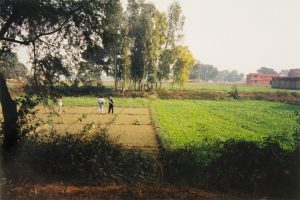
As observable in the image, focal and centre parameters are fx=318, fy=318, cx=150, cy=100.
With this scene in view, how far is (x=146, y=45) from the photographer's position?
62750 millimetres

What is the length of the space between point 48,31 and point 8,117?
405 centimetres

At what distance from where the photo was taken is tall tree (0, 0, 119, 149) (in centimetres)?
1217

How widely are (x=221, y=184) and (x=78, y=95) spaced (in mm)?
51148

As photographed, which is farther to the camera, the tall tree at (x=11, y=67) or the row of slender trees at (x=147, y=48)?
the row of slender trees at (x=147, y=48)

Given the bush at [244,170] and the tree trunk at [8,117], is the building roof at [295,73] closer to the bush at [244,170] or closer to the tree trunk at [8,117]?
the bush at [244,170]

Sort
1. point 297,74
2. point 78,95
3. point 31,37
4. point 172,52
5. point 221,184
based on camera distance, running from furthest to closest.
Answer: point 297,74
point 172,52
point 78,95
point 31,37
point 221,184

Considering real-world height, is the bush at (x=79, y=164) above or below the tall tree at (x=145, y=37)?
below

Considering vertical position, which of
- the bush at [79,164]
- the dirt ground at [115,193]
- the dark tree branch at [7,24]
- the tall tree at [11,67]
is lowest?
the dirt ground at [115,193]

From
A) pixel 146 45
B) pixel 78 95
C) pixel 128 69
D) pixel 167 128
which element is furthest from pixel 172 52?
pixel 167 128

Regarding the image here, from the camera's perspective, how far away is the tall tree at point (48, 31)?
479 inches

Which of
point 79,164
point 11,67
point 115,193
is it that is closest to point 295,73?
point 11,67

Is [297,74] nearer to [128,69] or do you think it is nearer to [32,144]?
[128,69]

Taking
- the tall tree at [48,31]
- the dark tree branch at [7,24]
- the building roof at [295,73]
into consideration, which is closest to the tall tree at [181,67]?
the tall tree at [48,31]

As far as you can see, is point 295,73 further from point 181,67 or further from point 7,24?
point 7,24
